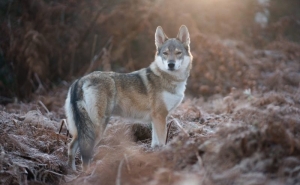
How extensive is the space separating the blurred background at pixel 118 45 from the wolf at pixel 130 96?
5.38m

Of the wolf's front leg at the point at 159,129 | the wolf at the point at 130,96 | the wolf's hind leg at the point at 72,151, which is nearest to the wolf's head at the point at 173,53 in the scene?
the wolf at the point at 130,96

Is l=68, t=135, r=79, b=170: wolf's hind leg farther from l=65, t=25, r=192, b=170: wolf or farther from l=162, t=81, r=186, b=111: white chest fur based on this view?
l=162, t=81, r=186, b=111: white chest fur

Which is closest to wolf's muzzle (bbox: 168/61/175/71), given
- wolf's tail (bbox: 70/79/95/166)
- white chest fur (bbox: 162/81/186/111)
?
white chest fur (bbox: 162/81/186/111)

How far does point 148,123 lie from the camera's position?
24.2 ft

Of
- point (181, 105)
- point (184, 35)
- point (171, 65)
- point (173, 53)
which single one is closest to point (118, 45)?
point (181, 105)

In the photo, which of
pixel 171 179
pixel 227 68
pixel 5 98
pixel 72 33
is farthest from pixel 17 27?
pixel 171 179

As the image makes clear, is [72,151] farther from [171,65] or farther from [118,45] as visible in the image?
[118,45]

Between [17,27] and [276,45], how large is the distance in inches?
369

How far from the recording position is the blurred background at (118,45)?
1241cm

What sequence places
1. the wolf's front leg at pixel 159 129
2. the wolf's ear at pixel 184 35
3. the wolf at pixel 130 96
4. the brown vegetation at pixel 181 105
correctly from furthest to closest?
1. the wolf's ear at pixel 184 35
2. the wolf's front leg at pixel 159 129
3. the wolf at pixel 130 96
4. the brown vegetation at pixel 181 105

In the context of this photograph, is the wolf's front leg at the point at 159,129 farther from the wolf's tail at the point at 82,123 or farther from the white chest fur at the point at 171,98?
the wolf's tail at the point at 82,123

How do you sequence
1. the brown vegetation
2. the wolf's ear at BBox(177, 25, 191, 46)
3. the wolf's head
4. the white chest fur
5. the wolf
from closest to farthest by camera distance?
the brown vegetation, the wolf, the white chest fur, the wolf's head, the wolf's ear at BBox(177, 25, 191, 46)

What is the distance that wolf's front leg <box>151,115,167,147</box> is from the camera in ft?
21.5

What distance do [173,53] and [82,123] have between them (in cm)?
221
